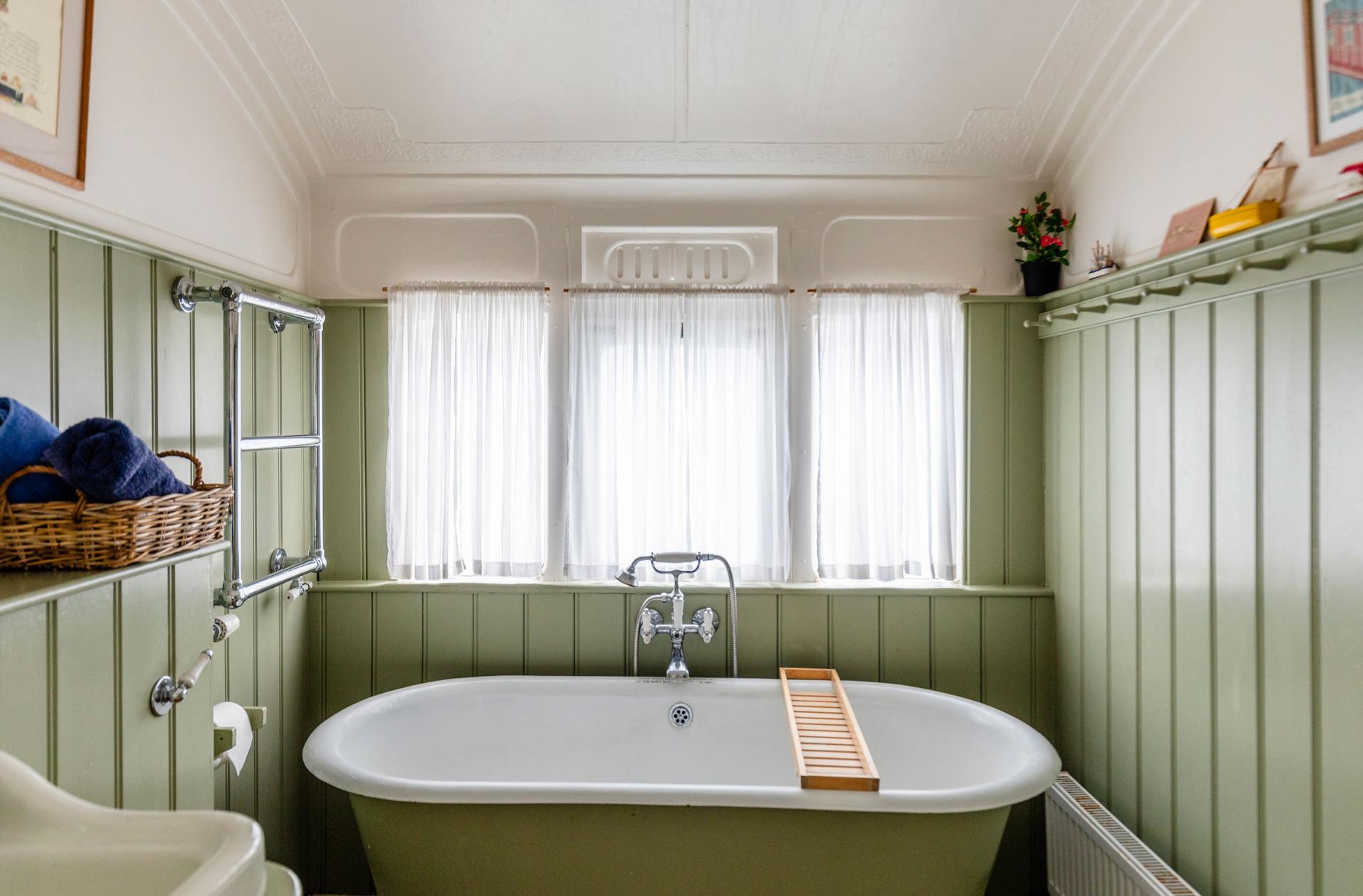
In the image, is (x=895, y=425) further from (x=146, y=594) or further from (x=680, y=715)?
(x=146, y=594)

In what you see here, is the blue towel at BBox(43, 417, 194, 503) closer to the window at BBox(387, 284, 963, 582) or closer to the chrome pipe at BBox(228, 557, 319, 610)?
the chrome pipe at BBox(228, 557, 319, 610)

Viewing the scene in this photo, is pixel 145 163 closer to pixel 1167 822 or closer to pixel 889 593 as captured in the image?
pixel 889 593

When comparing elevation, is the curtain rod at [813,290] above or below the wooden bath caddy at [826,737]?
above

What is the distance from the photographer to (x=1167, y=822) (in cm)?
Result: 188

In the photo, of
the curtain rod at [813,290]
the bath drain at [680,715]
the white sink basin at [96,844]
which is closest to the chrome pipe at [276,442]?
the curtain rod at [813,290]

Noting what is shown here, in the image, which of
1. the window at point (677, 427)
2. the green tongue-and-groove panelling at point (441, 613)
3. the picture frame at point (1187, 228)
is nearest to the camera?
the picture frame at point (1187, 228)

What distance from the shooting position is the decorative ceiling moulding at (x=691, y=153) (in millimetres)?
2326

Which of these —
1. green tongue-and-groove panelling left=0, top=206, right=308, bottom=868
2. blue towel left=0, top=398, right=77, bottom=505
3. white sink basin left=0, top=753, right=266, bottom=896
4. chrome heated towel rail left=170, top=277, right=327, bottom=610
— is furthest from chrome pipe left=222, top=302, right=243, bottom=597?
white sink basin left=0, top=753, right=266, bottom=896

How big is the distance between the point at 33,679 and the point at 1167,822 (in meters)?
2.36

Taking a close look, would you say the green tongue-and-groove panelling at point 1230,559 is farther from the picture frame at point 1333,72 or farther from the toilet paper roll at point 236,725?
the toilet paper roll at point 236,725

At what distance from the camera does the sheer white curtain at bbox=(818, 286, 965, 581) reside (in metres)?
2.54

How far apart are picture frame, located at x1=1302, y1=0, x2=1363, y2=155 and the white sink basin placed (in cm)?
209

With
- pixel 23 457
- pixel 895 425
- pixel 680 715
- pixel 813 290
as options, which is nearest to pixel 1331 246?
pixel 895 425

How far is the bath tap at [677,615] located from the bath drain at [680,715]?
9 cm
